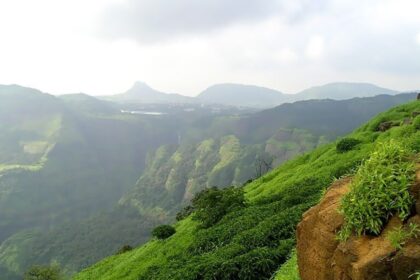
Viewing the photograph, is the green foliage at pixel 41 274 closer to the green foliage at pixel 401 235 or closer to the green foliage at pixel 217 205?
the green foliage at pixel 217 205

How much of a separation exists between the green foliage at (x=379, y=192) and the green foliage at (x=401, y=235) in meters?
0.35

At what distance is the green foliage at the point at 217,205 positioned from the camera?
47.7 m

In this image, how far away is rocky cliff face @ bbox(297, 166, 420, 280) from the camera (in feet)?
32.8

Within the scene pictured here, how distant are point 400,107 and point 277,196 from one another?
119 ft

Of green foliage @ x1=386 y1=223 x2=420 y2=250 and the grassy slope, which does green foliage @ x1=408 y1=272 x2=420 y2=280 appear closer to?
green foliage @ x1=386 y1=223 x2=420 y2=250

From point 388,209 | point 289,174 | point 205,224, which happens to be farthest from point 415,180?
point 289,174

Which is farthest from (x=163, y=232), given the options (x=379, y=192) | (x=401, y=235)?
(x=401, y=235)

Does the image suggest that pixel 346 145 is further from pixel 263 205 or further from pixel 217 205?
pixel 217 205

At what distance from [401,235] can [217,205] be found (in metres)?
39.4

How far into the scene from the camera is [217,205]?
161 feet

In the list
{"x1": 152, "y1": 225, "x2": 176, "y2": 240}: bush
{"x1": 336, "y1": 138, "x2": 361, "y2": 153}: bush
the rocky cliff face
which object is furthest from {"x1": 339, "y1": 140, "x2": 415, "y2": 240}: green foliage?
{"x1": 336, "y1": 138, "x2": 361, "y2": 153}: bush

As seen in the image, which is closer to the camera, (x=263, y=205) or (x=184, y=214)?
(x=263, y=205)

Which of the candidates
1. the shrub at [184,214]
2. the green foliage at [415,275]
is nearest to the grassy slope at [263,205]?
the green foliage at [415,275]

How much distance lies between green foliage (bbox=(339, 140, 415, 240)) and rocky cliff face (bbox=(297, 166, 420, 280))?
228 millimetres
